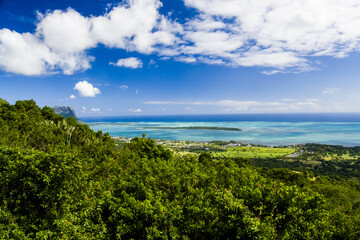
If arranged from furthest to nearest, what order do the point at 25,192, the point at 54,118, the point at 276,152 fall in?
the point at 276,152 < the point at 54,118 < the point at 25,192

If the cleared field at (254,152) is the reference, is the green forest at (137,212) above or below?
above

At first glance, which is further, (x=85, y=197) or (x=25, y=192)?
(x=85, y=197)

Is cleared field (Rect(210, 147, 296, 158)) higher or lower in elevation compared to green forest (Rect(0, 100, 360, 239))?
lower

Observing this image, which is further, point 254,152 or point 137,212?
point 254,152

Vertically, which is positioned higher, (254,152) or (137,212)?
(137,212)

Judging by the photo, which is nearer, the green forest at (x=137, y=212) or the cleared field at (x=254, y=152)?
the green forest at (x=137, y=212)

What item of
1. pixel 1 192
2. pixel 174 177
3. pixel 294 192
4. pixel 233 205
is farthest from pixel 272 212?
pixel 1 192

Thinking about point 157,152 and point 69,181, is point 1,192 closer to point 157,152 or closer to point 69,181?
point 69,181

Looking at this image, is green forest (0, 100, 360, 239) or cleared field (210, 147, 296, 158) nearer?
green forest (0, 100, 360, 239)
